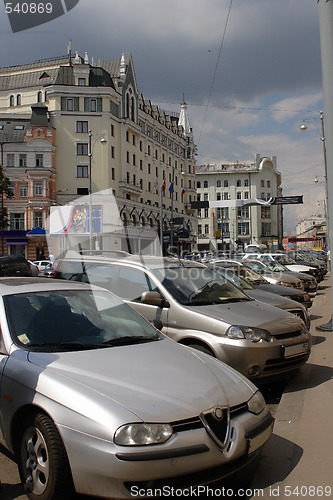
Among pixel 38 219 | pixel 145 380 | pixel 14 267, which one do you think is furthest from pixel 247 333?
pixel 38 219

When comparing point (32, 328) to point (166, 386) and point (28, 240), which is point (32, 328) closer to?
point (166, 386)

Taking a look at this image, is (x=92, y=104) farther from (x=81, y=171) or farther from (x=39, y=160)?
(x=39, y=160)

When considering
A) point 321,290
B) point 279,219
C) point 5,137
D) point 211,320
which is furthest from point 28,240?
point 279,219

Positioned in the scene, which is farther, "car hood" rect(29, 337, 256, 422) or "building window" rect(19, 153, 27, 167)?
"building window" rect(19, 153, 27, 167)

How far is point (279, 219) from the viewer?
→ 111 meters

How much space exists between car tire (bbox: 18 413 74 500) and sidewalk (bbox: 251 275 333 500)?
55.1 inches

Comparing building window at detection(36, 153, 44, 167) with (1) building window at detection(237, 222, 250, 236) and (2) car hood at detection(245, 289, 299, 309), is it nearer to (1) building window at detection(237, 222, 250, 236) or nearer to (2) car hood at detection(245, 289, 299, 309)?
(2) car hood at detection(245, 289, 299, 309)

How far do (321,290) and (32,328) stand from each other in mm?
19450

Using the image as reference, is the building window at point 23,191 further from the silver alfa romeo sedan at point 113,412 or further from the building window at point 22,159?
the silver alfa romeo sedan at point 113,412

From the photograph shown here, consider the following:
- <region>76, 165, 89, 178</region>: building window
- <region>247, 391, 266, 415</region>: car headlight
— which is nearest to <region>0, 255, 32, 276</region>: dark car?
<region>247, 391, 266, 415</region>: car headlight

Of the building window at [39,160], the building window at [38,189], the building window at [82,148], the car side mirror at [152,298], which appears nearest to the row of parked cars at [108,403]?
the car side mirror at [152,298]

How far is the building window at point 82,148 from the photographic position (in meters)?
54.9

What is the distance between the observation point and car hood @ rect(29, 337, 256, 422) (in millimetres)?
3232

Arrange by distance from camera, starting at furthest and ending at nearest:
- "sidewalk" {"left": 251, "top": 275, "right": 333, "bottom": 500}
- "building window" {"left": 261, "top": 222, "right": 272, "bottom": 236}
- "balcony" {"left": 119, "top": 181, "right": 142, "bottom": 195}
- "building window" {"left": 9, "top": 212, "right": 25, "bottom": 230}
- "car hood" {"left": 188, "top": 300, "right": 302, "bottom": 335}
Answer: "building window" {"left": 261, "top": 222, "right": 272, "bottom": 236} < "balcony" {"left": 119, "top": 181, "right": 142, "bottom": 195} < "building window" {"left": 9, "top": 212, "right": 25, "bottom": 230} < "car hood" {"left": 188, "top": 300, "right": 302, "bottom": 335} < "sidewalk" {"left": 251, "top": 275, "right": 333, "bottom": 500}
